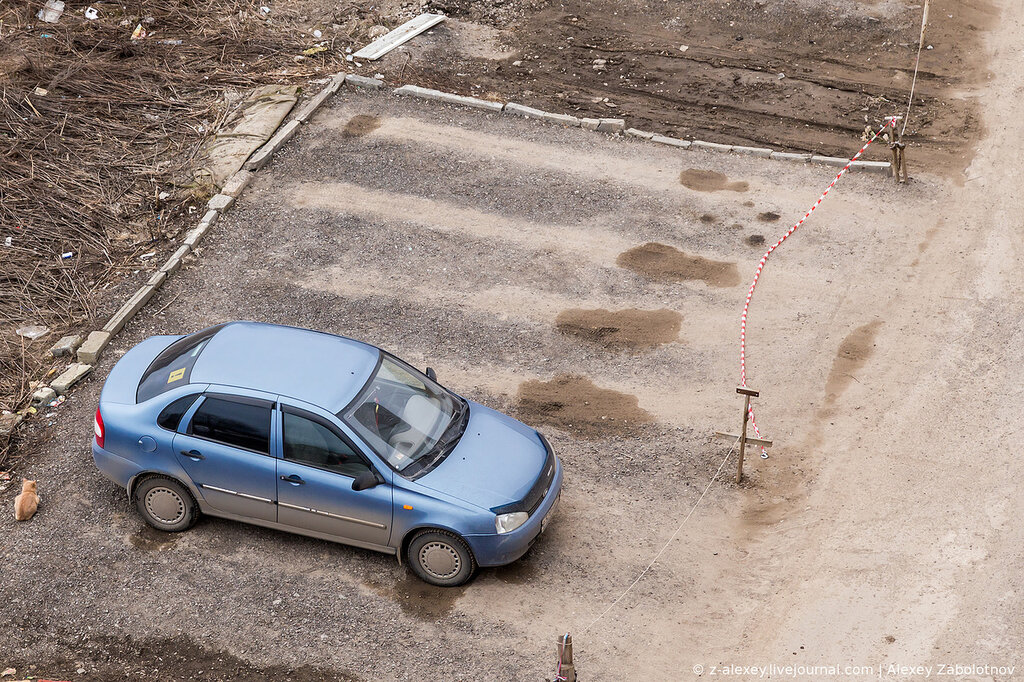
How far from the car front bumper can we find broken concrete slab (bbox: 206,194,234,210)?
754 cm

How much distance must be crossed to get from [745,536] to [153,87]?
12.3 m

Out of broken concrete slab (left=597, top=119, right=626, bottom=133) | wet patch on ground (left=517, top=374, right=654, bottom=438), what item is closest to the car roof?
wet patch on ground (left=517, top=374, right=654, bottom=438)

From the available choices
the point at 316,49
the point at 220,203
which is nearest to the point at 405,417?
the point at 220,203

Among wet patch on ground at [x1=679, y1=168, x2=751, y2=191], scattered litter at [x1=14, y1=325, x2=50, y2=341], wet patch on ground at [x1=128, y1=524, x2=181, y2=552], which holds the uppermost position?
wet patch on ground at [x1=679, y1=168, x2=751, y2=191]

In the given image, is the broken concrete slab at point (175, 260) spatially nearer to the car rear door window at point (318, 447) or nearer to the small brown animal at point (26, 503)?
the small brown animal at point (26, 503)

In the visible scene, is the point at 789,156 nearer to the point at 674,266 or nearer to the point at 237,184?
the point at 674,266

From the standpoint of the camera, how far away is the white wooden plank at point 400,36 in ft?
Answer: 56.9

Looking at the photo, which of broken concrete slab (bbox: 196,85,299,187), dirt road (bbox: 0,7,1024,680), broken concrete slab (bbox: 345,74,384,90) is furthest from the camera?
broken concrete slab (bbox: 345,74,384,90)

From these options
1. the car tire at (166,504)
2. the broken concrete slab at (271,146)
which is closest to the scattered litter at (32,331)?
the car tire at (166,504)

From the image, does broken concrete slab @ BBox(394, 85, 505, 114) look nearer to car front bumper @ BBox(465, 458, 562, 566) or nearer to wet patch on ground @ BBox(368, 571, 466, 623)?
car front bumper @ BBox(465, 458, 562, 566)

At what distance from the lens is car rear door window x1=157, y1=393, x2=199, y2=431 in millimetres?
8742

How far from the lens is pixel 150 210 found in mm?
13812

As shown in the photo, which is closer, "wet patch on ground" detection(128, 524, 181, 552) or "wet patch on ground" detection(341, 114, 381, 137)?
"wet patch on ground" detection(128, 524, 181, 552)

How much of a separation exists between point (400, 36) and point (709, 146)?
6420 mm
